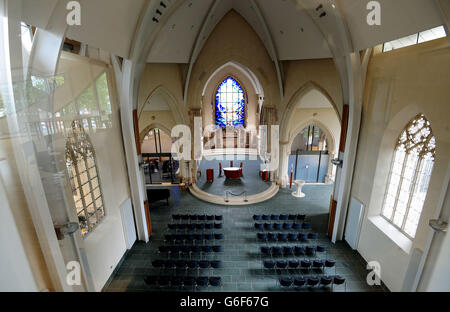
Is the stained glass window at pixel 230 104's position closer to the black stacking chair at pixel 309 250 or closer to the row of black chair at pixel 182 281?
the black stacking chair at pixel 309 250

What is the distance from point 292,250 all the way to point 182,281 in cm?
440

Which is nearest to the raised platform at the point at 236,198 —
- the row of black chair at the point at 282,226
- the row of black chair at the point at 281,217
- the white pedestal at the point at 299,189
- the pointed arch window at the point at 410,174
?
the white pedestal at the point at 299,189

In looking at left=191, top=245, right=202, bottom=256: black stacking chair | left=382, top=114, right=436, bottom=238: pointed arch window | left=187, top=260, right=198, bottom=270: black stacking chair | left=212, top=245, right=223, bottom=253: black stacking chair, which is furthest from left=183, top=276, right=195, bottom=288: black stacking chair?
left=382, top=114, right=436, bottom=238: pointed arch window

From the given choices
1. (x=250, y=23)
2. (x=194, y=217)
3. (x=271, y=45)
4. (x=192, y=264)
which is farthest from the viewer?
(x=250, y=23)

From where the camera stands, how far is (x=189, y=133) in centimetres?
1531

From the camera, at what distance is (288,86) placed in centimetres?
1401

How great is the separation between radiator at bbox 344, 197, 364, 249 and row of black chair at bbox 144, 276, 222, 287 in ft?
19.3

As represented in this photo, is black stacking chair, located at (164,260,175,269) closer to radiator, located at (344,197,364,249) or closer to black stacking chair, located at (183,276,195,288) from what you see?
black stacking chair, located at (183,276,195,288)

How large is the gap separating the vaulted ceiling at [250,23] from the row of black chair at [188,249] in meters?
7.43

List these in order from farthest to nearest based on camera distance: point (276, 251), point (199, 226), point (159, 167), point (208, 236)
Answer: point (159, 167) → point (199, 226) → point (208, 236) → point (276, 251)

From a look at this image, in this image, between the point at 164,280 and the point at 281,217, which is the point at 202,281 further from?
the point at 281,217

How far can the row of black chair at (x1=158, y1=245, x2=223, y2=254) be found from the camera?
9023 mm

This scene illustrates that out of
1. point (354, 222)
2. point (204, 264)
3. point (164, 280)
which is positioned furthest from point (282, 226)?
point (164, 280)

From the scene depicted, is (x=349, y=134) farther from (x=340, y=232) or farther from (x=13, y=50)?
(x=13, y=50)
